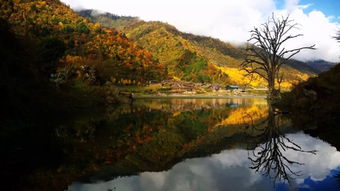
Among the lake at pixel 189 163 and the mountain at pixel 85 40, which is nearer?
the lake at pixel 189 163

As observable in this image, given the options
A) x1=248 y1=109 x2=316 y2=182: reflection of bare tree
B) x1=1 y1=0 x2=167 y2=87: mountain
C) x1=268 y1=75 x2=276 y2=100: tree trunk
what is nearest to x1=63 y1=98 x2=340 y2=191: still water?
x1=248 y1=109 x2=316 y2=182: reflection of bare tree

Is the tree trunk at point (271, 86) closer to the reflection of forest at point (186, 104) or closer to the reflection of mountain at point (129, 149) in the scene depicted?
the reflection of forest at point (186, 104)

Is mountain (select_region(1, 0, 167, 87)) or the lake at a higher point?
mountain (select_region(1, 0, 167, 87))

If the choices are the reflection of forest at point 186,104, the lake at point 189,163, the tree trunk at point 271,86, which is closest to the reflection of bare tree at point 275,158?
the lake at point 189,163

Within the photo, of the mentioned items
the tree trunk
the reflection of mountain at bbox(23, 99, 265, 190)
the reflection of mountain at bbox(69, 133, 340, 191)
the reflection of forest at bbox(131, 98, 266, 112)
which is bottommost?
the reflection of forest at bbox(131, 98, 266, 112)

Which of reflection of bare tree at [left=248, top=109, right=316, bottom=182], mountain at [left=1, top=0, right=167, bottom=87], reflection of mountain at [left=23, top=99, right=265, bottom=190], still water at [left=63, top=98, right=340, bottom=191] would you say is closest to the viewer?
still water at [left=63, top=98, right=340, bottom=191]

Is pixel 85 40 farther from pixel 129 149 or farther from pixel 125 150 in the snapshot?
pixel 125 150

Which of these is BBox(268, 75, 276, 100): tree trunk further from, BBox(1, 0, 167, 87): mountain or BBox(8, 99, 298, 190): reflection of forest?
BBox(1, 0, 167, 87): mountain

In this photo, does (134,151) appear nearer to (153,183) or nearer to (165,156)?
(165,156)

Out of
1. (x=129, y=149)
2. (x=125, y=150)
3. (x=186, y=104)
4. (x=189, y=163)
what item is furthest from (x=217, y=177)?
(x=186, y=104)

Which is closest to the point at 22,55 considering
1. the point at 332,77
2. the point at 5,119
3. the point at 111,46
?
the point at 5,119

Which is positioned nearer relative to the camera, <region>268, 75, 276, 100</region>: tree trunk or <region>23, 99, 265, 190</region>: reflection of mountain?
<region>23, 99, 265, 190</region>: reflection of mountain

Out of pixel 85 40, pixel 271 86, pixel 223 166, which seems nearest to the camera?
pixel 223 166

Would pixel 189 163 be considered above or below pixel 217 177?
below
